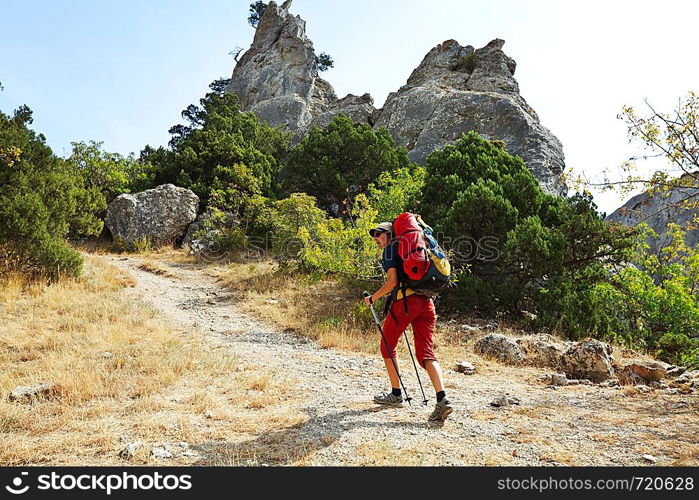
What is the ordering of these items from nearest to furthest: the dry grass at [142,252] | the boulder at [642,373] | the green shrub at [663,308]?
the boulder at [642,373], the green shrub at [663,308], the dry grass at [142,252]

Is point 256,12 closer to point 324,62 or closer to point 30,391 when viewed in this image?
point 324,62

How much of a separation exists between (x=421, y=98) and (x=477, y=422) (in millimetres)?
24167

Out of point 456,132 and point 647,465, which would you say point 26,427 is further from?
point 456,132

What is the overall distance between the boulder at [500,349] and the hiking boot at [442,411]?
387 centimetres

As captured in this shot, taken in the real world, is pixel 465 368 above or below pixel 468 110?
below

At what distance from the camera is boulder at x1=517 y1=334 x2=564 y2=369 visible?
7773 mm

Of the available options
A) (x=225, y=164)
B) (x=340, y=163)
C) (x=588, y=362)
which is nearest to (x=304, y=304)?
(x=588, y=362)

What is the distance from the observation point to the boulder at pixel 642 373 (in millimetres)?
6621

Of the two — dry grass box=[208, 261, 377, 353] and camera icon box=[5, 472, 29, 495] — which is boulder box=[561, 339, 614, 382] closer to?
dry grass box=[208, 261, 377, 353]

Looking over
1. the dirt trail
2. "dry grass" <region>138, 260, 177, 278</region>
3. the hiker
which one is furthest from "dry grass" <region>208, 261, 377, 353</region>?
the hiker

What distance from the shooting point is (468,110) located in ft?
77.3

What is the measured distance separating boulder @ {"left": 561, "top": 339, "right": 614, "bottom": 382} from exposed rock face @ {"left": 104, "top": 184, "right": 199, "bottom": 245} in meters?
15.9

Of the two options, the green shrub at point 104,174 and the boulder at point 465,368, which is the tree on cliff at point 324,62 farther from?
the boulder at point 465,368

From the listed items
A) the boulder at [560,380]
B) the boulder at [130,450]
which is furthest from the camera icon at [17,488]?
the boulder at [560,380]
